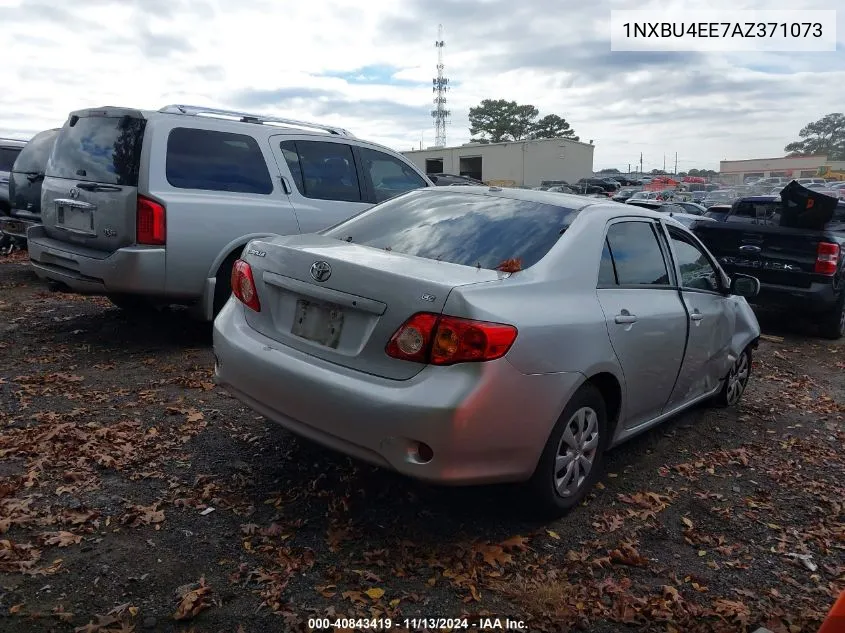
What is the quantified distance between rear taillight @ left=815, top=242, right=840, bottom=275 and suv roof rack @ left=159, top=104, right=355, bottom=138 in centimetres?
555

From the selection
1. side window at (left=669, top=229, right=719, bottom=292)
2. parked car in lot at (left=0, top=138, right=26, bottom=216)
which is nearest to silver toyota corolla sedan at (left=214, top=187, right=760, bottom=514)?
side window at (left=669, top=229, right=719, bottom=292)

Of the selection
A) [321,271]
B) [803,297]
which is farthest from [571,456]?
[803,297]

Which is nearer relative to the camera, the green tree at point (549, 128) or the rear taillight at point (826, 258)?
the rear taillight at point (826, 258)

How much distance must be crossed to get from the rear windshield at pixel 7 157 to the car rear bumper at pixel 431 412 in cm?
1102

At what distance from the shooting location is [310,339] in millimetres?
3389

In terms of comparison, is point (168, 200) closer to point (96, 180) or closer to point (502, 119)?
point (96, 180)

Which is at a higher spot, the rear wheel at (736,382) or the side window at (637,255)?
the side window at (637,255)

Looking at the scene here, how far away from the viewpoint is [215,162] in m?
6.14

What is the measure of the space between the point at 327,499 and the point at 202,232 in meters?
3.00

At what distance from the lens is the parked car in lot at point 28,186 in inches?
368

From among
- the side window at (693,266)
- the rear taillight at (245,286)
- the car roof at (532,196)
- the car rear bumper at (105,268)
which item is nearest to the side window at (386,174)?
the car rear bumper at (105,268)

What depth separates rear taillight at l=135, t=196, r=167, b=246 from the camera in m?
5.59

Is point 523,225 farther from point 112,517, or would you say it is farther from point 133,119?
point 133,119

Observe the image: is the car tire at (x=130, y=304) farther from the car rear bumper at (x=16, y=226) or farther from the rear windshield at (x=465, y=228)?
the rear windshield at (x=465, y=228)
